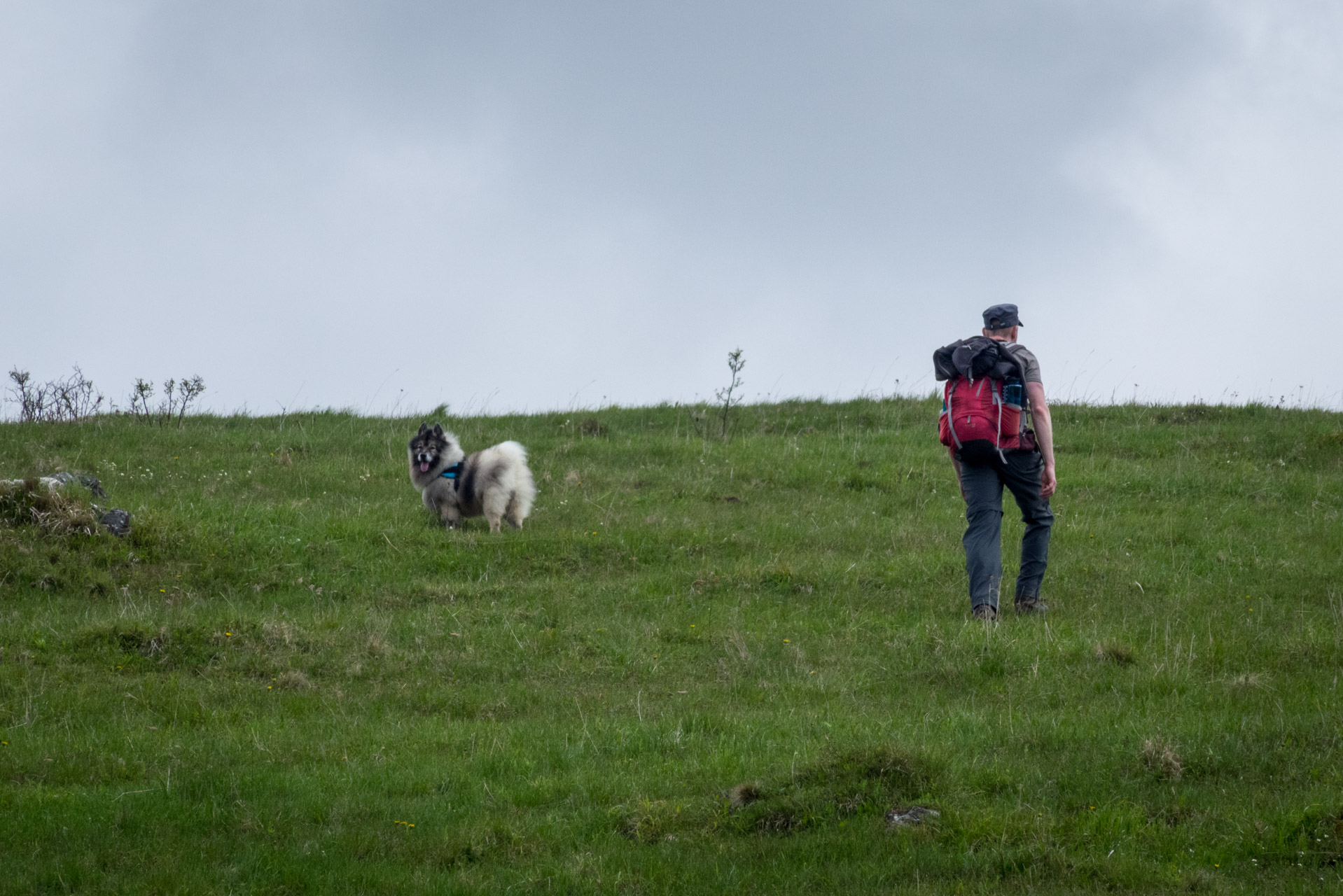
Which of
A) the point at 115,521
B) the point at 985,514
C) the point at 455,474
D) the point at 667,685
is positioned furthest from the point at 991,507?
the point at 115,521

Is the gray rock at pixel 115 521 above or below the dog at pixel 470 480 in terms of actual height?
below

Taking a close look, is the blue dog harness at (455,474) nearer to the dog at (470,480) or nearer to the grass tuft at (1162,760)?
the dog at (470,480)

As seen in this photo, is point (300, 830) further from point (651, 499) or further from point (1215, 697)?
point (651, 499)

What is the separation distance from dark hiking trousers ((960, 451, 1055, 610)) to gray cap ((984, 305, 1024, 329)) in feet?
3.45

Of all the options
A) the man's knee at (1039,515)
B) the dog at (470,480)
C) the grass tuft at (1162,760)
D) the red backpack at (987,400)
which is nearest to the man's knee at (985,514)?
the man's knee at (1039,515)

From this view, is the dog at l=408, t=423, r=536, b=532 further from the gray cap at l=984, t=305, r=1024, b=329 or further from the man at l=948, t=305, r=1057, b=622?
the gray cap at l=984, t=305, r=1024, b=329

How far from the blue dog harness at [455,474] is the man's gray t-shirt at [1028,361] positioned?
723 cm

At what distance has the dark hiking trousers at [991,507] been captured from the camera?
974 cm

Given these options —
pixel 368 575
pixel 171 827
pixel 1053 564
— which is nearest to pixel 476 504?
pixel 368 575

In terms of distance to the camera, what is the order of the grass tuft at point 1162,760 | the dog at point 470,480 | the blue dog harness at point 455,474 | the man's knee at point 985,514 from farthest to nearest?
the blue dog harness at point 455,474
the dog at point 470,480
the man's knee at point 985,514
the grass tuft at point 1162,760

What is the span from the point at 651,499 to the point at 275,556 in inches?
196

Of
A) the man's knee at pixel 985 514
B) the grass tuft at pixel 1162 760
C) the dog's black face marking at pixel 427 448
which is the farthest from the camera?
the dog's black face marking at pixel 427 448

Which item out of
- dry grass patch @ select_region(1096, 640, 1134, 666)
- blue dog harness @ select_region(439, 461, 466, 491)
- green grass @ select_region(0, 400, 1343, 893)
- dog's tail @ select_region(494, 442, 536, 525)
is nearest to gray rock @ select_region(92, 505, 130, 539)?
green grass @ select_region(0, 400, 1343, 893)

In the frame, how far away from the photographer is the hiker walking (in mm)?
9492
